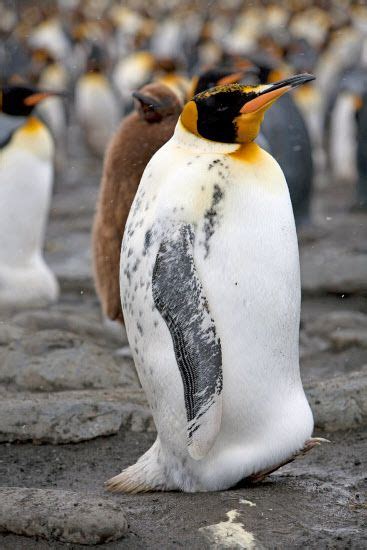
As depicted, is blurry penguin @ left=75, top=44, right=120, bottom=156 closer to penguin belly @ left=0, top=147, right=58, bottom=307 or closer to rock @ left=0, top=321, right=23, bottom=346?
penguin belly @ left=0, top=147, right=58, bottom=307

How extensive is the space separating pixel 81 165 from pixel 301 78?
424 inches

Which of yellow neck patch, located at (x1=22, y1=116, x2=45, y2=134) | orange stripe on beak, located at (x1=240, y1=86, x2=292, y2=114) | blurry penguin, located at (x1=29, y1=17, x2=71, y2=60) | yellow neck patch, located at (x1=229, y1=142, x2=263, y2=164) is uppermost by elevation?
blurry penguin, located at (x1=29, y1=17, x2=71, y2=60)

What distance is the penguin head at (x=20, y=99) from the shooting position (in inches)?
261

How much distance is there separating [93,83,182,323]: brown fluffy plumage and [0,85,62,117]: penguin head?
7.17 ft

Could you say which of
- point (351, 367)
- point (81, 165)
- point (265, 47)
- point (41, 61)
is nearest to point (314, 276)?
point (351, 367)

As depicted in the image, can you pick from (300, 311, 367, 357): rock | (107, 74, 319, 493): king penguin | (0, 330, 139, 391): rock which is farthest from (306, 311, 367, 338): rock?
(107, 74, 319, 493): king penguin

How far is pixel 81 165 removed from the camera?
44.9 ft

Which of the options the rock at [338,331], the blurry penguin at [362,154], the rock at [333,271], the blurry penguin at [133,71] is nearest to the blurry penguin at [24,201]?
the rock at [333,271]

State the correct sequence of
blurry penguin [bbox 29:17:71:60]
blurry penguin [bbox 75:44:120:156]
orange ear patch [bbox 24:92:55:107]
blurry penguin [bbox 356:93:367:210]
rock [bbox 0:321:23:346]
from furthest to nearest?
blurry penguin [bbox 29:17:71:60] < blurry penguin [bbox 75:44:120:156] < blurry penguin [bbox 356:93:367:210] < orange ear patch [bbox 24:92:55:107] < rock [bbox 0:321:23:346]

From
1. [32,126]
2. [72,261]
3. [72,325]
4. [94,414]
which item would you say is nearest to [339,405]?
[94,414]

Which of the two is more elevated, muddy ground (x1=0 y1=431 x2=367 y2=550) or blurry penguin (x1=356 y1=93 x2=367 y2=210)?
blurry penguin (x1=356 y1=93 x2=367 y2=210)

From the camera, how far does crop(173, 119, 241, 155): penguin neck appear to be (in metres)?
3.15

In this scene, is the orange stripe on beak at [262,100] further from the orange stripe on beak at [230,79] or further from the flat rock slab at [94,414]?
the orange stripe on beak at [230,79]

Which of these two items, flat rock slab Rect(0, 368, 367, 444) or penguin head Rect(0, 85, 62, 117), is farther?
penguin head Rect(0, 85, 62, 117)
